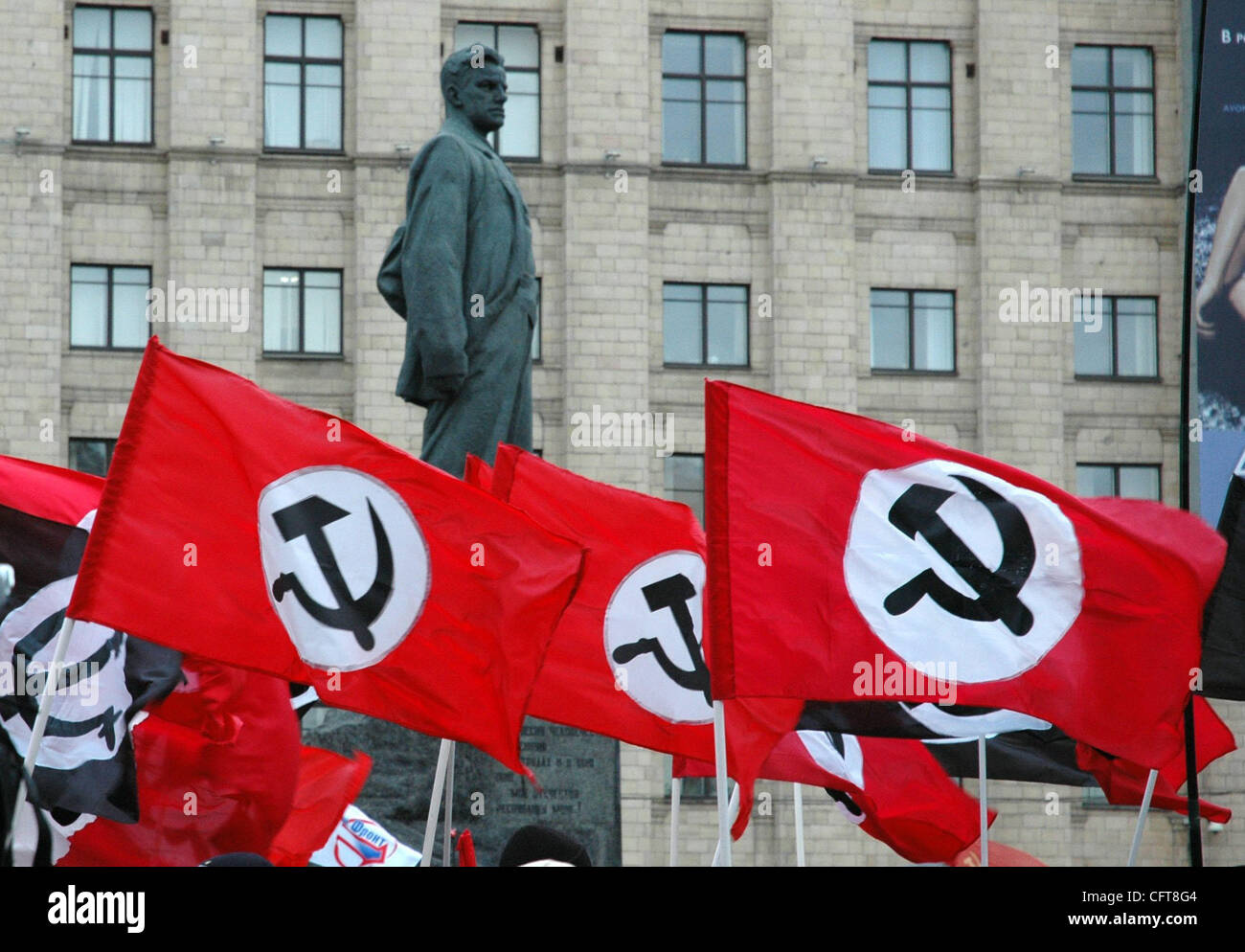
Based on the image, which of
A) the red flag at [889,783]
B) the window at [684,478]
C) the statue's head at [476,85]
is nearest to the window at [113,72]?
the window at [684,478]

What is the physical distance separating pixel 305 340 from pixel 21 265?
5.07m

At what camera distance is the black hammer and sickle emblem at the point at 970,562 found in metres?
10.1

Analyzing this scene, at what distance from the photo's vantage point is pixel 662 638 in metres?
12.0

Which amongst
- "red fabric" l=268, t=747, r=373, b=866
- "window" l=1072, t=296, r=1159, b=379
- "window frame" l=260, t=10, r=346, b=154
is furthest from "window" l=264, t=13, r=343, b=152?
"red fabric" l=268, t=747, r=373, b=866

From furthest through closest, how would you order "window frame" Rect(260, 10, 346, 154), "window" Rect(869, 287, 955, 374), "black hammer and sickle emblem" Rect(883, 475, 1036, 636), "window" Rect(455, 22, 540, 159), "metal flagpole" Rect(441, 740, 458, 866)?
"window" Rect(869, 287, 955, 374)
"window" Rect(455, 22, 540, 159)
"window frame" Rect(260, 10, 346, 154)
"metal flagpole" Rect(441, 740, 458, 866)
"black hammer and sickle emblem" Rect(883, 475, 1036, 636)

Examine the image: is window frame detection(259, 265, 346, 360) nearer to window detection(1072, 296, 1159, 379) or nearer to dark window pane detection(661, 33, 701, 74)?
dark window pane detection(661, 33, 701, 74)

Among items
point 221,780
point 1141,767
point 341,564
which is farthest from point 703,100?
point 341,564

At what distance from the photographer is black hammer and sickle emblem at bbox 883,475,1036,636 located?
10.1 m

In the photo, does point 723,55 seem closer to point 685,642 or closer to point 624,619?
point 685,642

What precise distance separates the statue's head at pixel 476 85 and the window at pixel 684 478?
88.3 ft

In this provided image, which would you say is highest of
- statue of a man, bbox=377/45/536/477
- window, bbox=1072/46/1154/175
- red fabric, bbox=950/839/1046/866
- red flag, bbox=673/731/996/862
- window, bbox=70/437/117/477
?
window, bbox=1072/46/1154/175
